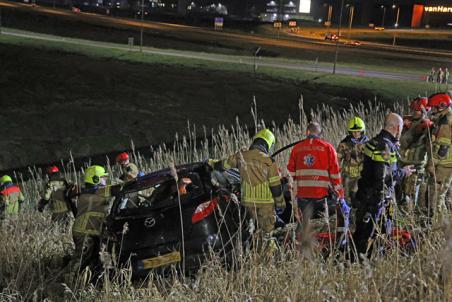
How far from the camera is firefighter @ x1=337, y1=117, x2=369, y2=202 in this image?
22.9 feet

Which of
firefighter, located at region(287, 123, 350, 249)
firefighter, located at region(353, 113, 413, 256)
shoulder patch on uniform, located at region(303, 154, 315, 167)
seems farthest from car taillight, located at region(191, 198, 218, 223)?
firefighter, located at region(353, 113, 413, 256)

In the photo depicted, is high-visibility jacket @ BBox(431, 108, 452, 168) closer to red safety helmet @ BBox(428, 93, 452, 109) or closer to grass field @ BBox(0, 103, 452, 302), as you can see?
red safety helmet @ BBox(428, 93, 452, 109)

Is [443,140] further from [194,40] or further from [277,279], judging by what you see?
[194,40]

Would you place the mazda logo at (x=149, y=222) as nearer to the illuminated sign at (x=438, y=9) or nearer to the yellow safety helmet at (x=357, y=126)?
the yellow safety helmet at (x=357, y=126)

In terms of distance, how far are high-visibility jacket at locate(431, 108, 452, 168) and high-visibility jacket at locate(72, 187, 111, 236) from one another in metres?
3.83

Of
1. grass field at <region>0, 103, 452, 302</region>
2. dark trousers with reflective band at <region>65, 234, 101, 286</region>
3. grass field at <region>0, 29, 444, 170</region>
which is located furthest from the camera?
grass field at <region>0, 29, 444, 170</region>

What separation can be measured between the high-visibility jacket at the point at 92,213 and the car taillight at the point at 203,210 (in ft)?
3.42

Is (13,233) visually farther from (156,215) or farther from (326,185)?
(326,185)

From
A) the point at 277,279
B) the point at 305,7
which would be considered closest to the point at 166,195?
the point at 277,279

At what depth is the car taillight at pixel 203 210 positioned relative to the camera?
4.80 m

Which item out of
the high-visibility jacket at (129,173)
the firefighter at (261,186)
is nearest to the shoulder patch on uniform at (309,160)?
the firefighter at (261,186)

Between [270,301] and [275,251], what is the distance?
1.05m

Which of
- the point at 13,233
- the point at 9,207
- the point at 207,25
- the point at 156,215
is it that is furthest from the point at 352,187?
the point at 207,25

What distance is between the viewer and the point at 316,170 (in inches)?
231
